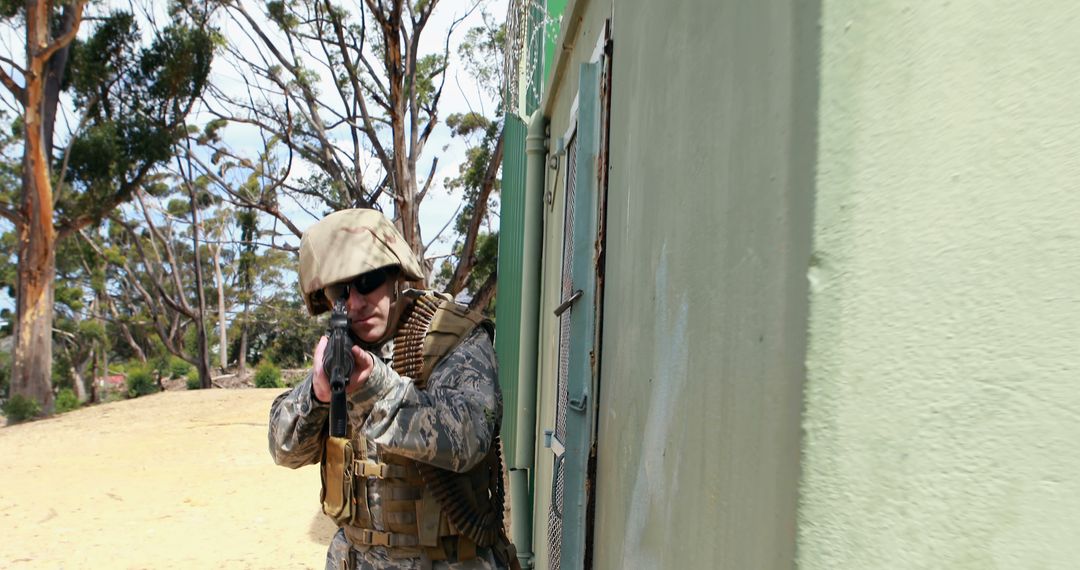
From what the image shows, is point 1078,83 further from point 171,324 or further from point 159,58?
point 171,324

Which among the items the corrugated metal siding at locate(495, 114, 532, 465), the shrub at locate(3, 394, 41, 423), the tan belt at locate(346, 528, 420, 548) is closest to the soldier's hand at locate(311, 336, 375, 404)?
the tan belt at locate(346, 528, 420, 548)

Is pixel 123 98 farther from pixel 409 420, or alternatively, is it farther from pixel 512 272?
pixel 409 420

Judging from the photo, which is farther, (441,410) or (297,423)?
(297,423)

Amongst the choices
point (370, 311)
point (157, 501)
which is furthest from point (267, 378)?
point (370, 311)

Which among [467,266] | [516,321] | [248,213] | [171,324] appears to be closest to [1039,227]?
[516,321]

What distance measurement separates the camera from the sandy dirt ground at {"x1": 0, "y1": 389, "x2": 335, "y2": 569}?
19.7 feet

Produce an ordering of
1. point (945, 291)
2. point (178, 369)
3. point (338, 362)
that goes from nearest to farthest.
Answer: point (945, 291)
point (338, 362)
point (178, 369)

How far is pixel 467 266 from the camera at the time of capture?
16.1 m

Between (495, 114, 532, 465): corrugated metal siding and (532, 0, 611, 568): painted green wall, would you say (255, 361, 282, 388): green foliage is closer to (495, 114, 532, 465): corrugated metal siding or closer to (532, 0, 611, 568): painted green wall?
(495, 114, 532, 465): corrugated metal siding

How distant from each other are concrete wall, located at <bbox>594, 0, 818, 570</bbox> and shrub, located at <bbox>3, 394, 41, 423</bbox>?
1726cm

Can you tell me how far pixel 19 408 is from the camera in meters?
15.6

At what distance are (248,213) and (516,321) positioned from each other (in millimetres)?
19970

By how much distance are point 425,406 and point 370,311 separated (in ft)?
1.13

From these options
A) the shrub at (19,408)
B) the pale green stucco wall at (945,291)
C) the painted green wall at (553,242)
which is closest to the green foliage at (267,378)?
the shrub at (19,408)
